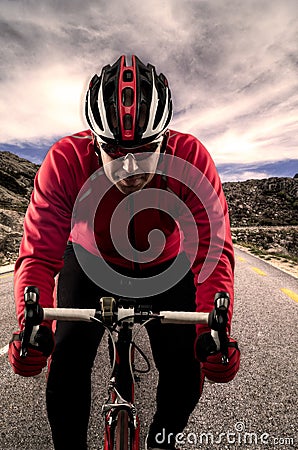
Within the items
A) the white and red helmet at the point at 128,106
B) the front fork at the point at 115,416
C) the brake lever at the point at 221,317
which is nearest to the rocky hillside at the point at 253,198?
the white and red helmet at the point at 128,106

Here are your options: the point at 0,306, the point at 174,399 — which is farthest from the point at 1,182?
the point at 174,399

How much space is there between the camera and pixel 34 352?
1391mm

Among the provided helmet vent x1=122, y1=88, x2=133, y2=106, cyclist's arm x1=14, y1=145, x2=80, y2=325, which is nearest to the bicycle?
cyclist's arm x1=14, y1=145, x2=80, y2=325

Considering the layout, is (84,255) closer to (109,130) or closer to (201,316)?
(109,130)

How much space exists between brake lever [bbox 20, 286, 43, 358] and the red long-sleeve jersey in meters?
0.36

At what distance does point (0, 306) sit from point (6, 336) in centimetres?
149

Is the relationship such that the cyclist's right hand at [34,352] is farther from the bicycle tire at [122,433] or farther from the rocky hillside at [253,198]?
the rocky hillside at [253,198]

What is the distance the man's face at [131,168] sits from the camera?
5.50 feet

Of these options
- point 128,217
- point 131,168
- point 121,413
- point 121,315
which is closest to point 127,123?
point 131,168

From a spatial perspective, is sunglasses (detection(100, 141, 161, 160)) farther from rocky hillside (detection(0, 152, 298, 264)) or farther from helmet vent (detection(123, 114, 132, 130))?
rocky hillside (detection(0, 152, 298, 264))

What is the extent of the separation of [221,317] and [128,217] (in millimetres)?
908

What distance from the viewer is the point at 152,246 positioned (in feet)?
6.66

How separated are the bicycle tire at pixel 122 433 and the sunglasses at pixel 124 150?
1.22 metres

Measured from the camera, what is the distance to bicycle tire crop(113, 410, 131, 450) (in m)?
1.45
